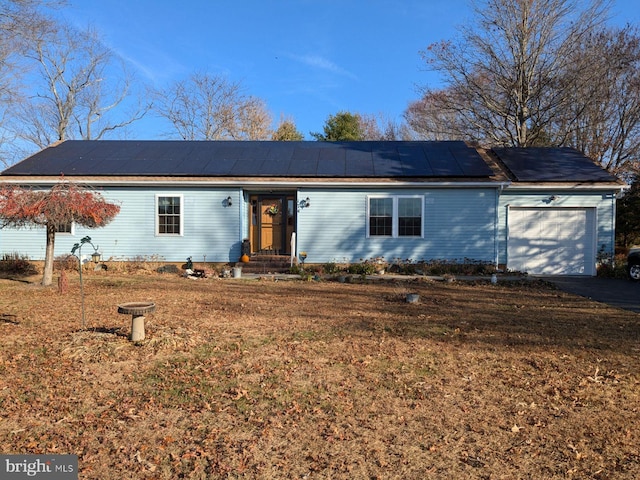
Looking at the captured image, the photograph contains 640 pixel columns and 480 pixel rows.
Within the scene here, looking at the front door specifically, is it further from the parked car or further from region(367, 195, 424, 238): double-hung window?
the parked car

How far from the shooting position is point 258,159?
15109 millimetres

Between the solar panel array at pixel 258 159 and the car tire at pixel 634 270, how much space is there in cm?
498

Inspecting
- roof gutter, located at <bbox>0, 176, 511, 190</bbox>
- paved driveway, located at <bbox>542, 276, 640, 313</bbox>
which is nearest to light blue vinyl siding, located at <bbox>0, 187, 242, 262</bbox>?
roof gutter, located at <bbox>0, 176, 511, 190</bbox>

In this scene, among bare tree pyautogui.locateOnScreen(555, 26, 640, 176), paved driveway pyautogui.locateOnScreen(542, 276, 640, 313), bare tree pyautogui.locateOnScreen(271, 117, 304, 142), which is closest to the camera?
paved driveway pyautogui.locateOnScreen(542, 276, 640, 313)

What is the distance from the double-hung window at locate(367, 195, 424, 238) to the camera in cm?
1373

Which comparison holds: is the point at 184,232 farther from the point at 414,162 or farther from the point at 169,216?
the point at 414,162

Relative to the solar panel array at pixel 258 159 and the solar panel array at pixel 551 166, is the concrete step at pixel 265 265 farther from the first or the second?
the solar panel array at pixel 551 166

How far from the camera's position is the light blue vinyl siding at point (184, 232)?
45.8 feet

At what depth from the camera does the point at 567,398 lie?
4.06m

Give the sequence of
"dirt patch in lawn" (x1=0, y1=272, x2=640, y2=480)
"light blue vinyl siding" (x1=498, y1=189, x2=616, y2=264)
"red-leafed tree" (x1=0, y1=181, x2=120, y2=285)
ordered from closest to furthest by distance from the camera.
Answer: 1. "dirt patch in lawn" (x1=0, y1=272, x2=640, y2=480)
2. "red-leafed tree" (x1=0, y1=181, x2=120, y2=285)
3. "light blue vinyl siding" (x1=498, y1=189, x2=616, y2=264)

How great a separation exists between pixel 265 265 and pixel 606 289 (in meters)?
9.70

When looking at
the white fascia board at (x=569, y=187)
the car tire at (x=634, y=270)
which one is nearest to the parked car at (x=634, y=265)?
the car tire at (x=634, y=270)

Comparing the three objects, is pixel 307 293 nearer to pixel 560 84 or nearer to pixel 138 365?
pixel 138 365

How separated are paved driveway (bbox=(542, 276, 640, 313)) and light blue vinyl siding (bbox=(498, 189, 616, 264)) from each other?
142cm
